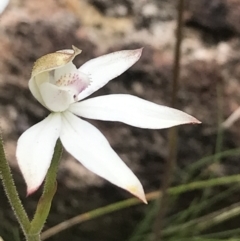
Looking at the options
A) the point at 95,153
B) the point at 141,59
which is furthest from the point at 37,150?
the point at 141,59

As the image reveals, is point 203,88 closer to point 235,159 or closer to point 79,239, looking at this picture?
point 235,159

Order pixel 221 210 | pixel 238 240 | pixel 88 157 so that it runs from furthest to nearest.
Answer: pixel 221 210 < pixel 238 240 < pixel 88 157

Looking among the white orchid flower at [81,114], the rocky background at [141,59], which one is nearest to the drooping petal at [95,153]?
the white orchid flower at [81,114]

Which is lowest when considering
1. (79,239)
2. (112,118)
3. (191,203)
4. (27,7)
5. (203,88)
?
(79,239)

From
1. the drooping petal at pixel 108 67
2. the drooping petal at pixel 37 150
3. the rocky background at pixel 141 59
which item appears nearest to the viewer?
the drooping petal at pixel 37 150

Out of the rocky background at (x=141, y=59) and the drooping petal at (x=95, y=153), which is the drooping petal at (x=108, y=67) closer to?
the drooping petal at (x=95, y=153)

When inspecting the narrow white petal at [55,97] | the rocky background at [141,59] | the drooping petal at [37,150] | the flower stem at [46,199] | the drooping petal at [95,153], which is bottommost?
the rocky background at [141,59]

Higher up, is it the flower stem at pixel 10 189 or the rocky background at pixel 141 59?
the flower stem at pixel 10 189

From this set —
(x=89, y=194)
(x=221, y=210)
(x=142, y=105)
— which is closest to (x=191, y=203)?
(x=221, y=210)
